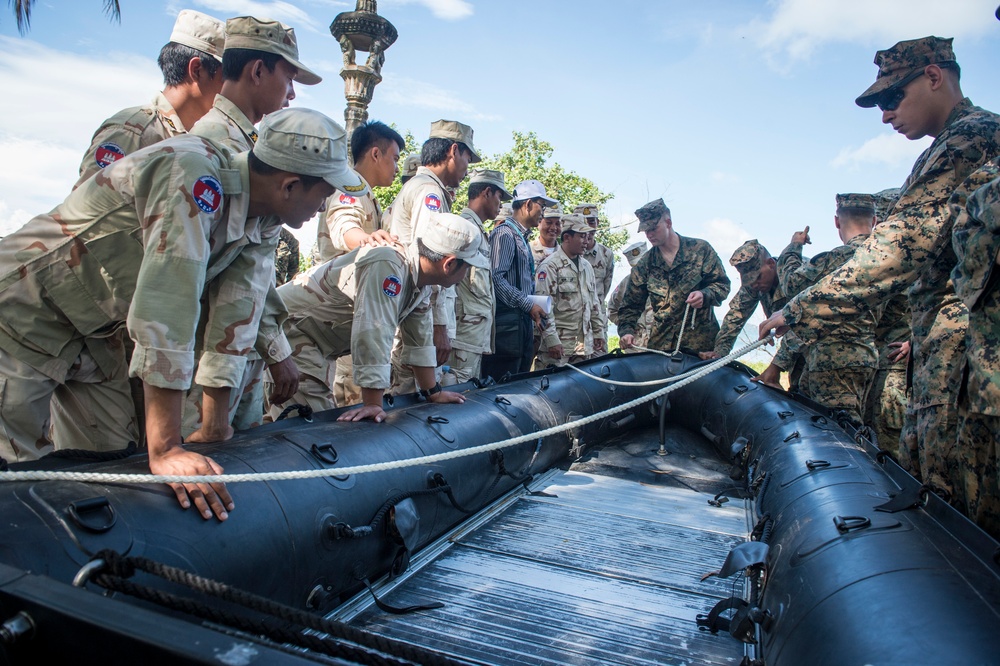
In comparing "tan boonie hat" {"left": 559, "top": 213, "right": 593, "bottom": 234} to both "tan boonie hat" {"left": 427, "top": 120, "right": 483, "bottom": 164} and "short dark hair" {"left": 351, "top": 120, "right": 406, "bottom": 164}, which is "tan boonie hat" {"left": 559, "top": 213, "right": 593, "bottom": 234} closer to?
"tan boonie hat" {"left": 427, "top": 120, "right": 483, "bottom": 164}

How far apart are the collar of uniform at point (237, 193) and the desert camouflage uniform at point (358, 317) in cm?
89

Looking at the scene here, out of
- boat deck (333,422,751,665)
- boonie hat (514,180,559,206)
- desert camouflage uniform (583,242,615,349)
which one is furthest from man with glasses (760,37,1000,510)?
desert camouflage uniform (583,242,615,349)

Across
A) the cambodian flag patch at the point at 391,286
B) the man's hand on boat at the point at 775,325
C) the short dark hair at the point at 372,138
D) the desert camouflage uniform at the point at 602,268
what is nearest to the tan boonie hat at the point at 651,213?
the desert camouflage uniform at the point at 602,268

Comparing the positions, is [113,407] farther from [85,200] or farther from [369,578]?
[369,578]

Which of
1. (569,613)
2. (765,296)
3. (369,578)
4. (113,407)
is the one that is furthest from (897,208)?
(765,296)

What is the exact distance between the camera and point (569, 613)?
227 cm

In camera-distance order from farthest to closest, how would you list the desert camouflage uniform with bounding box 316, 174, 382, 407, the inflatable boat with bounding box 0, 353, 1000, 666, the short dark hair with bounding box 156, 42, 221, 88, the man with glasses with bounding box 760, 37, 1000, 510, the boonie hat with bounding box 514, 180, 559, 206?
1. the boonie hat with bounding box 514, 180, 559, 206
2. the desert camouflage uniform with bounding box 316, 174, 382, 407
3. the short dark hair with bounding box 156, 42, 221, 88
4. the man with glasses with bounding box 760, 37, 1000, 510
5. the inflatable boat with bounding box 0, 353, 1000, 666

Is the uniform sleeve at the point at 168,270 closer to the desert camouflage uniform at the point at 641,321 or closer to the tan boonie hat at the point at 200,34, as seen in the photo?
the tan boonie hat at the point at 200,34

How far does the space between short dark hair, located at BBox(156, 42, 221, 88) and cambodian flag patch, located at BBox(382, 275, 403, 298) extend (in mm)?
1187

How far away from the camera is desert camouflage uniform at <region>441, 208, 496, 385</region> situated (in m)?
4.83

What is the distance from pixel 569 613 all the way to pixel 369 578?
66 centimetres

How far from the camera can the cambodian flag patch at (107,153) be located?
8.91ft

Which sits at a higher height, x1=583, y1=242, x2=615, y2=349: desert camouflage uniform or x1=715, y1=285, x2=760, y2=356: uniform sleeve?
x1=583, y1=242, x2=615, y2=349: desert camouflage uniform

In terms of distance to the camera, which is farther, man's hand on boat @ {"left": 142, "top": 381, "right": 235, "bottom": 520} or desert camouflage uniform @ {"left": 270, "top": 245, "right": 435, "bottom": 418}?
desert camouflage uniform @ {"left": 270, "top": 245, "right": 435, "bottom": 418}
